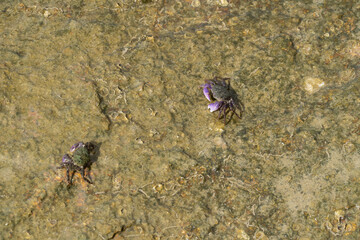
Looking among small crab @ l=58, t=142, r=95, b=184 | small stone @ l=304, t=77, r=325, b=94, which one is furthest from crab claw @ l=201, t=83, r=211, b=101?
small crab @ l=58, t=142, r=95, b=184

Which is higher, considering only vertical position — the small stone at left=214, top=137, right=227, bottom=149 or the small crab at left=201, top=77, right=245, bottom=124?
the small crab at left=201, top=77, right=245, bottom=124

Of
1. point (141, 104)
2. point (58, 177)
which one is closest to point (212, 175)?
point (141, 104)

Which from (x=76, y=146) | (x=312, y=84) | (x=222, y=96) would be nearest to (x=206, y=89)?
(x=222, y=96)

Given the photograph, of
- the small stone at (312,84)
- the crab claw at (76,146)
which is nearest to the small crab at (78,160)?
the crab claw at (76,146)

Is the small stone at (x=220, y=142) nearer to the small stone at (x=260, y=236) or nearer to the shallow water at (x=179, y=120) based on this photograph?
the shallow water at (x=179, y=120)

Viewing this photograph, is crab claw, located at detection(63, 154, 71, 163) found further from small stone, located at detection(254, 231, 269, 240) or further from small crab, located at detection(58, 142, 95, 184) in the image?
small stone, located at detection(254, 231, 269, 240)

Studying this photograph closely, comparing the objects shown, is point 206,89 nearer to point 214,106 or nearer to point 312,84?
point 214,106
